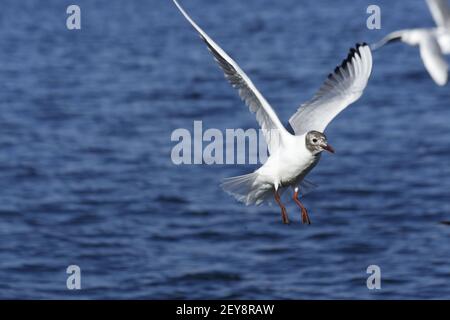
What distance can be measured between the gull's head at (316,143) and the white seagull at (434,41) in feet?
3.52

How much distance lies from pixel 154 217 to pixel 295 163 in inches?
384

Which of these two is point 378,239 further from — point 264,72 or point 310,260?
point 264,72

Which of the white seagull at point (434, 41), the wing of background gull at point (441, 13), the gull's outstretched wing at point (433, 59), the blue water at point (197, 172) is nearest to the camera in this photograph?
the gull's outstretched wing at point (433, 59)

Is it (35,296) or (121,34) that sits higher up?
(121,34)

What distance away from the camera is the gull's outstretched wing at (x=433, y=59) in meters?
5.21

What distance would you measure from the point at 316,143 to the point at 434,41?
1291 millimetres

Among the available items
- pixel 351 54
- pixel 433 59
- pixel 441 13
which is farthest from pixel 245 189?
pixel 433 59

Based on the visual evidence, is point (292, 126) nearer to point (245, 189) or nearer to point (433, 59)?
point (245, 189)

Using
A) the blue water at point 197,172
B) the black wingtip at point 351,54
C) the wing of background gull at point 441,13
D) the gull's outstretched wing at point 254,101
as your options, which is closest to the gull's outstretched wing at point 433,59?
the wing of background gull at point 441,13

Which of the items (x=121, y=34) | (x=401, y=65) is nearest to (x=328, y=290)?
(x=401, y=65)

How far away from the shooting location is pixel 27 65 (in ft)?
89.3

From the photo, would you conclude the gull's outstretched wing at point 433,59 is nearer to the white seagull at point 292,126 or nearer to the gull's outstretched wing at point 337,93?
the white seagull at point 292,126

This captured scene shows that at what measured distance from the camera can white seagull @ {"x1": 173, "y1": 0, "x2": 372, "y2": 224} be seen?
268 inches

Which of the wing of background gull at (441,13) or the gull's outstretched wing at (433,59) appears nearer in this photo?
the gull's outstretched wing at (433,59)
